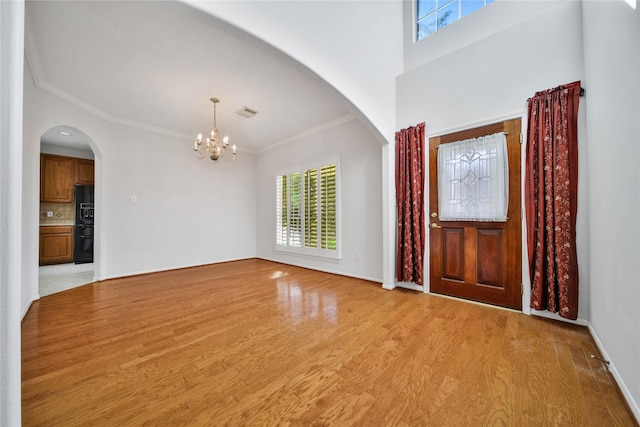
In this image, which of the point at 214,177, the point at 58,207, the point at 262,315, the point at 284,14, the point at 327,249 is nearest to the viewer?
the point at 284,14

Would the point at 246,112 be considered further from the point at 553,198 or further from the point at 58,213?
the point at 58,213

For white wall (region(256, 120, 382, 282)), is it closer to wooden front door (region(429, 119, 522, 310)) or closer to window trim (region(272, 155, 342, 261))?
window trim (region(272, 155, 342, 261))

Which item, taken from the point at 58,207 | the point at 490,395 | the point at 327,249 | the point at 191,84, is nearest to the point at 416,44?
the point at 191,84

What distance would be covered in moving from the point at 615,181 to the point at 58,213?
370 inches

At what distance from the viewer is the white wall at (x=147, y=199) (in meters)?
3.05

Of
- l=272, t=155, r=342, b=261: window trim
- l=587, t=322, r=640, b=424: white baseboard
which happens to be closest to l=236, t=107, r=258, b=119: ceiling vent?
l=272, t=155, r=342, b=261: window trim

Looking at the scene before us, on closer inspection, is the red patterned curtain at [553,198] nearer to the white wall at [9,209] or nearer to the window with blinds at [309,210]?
the window with blinds at [309,210]

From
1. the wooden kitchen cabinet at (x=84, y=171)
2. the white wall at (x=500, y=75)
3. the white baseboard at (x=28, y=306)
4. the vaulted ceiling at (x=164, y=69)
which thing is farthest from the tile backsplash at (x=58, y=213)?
the white wall at (x=500, y=75)

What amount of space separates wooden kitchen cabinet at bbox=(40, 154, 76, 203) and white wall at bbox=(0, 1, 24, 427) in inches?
281

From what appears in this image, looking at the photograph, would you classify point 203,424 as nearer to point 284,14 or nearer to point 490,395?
point 490,395

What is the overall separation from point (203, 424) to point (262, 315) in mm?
1326

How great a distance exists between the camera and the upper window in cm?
319

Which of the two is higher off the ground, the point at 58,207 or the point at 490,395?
the point at 58,207

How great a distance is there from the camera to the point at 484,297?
9.16 ft
